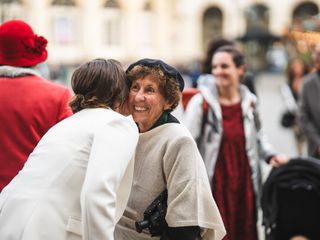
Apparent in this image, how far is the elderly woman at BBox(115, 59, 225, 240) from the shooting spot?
329cm

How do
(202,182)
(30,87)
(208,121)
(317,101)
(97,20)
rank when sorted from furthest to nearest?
(97,20) < (317,101) < (208,121) < (30,87) < (202,182)

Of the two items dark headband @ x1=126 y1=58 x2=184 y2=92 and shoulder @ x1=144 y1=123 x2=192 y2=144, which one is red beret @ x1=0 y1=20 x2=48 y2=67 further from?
shoulder @ x1=144 y1=123 x2=192 y2=144

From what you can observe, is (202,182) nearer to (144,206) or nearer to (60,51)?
(144,206)

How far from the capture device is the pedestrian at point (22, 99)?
4102 mm

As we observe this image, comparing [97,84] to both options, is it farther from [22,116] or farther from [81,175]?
[22,116]

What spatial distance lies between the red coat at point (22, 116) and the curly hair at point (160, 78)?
2.76ft

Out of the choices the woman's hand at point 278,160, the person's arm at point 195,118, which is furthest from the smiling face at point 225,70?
the woman's hand at point 278,160

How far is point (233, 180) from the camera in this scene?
5156 mm

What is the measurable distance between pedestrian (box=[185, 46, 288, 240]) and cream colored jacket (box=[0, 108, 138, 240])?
2126mm

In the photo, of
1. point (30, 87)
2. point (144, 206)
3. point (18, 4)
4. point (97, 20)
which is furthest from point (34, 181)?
point (97, 20)

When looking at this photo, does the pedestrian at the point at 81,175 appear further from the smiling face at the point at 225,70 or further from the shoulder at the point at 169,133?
the smiling face at the point at 225,70

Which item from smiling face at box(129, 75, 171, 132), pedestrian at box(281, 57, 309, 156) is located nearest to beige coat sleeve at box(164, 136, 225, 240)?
smiling face at box(129, 75, 171, 132)

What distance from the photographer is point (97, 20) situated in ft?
153

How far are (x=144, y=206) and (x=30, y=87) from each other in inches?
46.2
